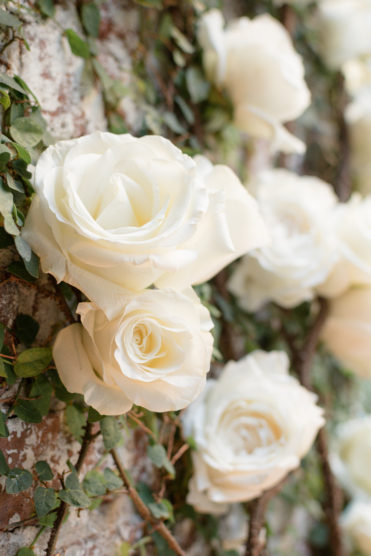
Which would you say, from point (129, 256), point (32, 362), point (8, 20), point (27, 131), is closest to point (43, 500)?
point (32, 362)

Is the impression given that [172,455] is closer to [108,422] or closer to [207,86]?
[108,422]

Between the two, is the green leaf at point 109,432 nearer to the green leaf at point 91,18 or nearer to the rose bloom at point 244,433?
the rose bloom at point 244,433

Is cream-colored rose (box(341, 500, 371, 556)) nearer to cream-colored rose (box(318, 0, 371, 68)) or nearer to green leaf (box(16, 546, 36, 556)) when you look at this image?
green leaf (box(16, 546, 36, 556))

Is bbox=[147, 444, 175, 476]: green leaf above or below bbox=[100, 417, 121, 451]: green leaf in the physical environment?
below

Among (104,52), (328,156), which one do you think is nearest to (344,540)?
(328,156)

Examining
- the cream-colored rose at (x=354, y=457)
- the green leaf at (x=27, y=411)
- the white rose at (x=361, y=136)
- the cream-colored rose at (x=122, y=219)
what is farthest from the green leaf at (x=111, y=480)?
the white rose at (x=361, y=136)

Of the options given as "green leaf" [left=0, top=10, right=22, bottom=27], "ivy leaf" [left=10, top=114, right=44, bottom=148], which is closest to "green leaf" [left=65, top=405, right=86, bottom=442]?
"ivy leaf" [left=10, top=114, right=44, bottom=148]
